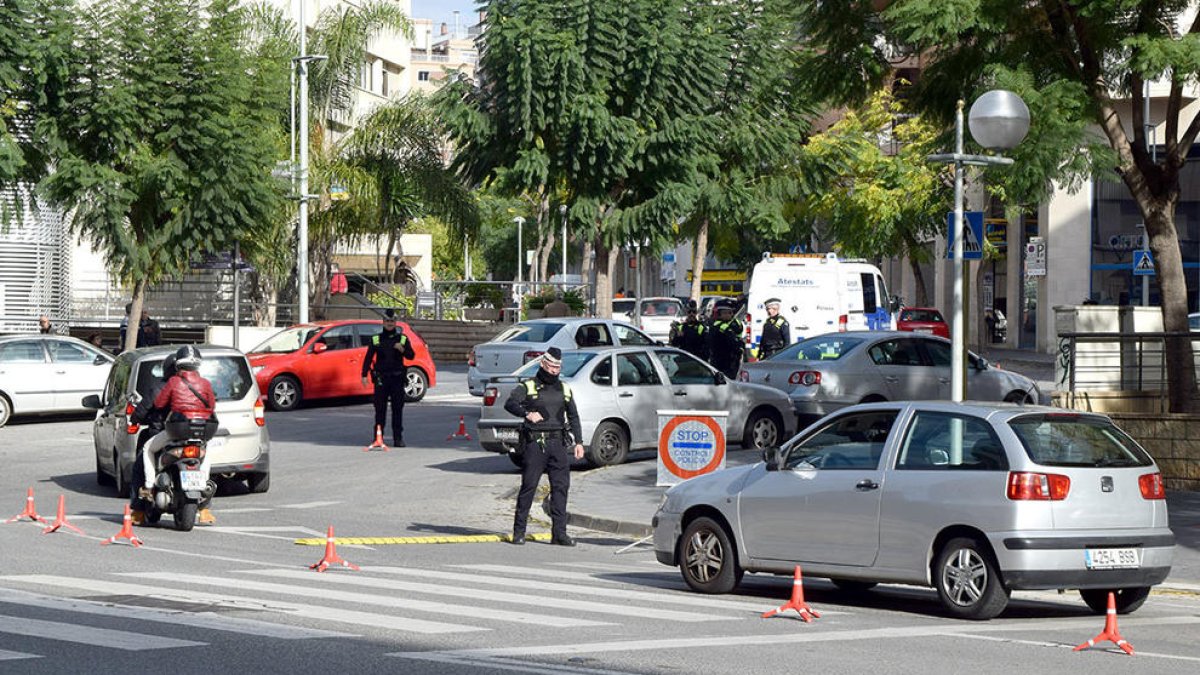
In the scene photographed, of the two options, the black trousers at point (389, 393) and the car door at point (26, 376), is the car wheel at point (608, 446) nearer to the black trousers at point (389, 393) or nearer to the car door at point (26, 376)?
the black trousers at point (389, 393)

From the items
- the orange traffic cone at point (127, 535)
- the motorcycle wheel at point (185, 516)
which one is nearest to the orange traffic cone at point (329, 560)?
the orange traffic cone at point (127, 535)

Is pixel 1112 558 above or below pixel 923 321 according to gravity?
below

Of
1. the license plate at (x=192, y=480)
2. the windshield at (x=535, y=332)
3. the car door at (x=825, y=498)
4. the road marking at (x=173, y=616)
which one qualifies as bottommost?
the road marking at (x=173, y=616)

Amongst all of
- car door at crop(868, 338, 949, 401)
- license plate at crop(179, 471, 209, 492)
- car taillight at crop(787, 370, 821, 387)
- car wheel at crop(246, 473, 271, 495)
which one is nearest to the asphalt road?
license plate at crop(179, 471, 209, 492)

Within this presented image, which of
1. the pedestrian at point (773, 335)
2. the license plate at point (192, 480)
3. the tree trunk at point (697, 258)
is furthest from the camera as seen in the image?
the tree trunk at point (697, 258)

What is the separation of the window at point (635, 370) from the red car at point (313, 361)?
1126 cm

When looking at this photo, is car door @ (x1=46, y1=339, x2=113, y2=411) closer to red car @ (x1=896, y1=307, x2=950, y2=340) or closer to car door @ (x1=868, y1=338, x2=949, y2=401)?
car door @ (x1=868, y1=338, x2=949, y2=401)

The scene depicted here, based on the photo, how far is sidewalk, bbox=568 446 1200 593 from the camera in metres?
15.6

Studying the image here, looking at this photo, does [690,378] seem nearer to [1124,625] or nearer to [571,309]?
[1124,625]

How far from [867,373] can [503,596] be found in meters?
13.1

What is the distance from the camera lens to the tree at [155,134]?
3491 cm

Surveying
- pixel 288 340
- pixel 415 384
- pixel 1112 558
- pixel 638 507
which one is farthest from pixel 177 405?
pixel 415 384

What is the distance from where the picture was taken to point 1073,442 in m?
12.1

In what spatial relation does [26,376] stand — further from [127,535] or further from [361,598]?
[361,598]
